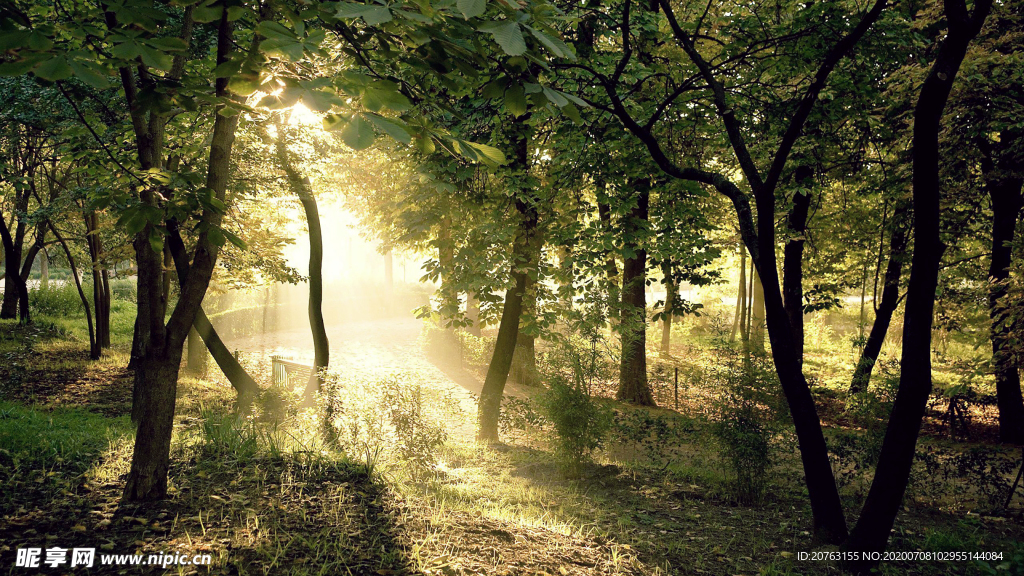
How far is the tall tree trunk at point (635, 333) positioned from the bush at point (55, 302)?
1920 cm

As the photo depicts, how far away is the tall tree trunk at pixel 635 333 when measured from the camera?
10123 mm

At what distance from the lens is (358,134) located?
1.58 meters

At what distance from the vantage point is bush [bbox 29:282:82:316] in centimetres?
1894

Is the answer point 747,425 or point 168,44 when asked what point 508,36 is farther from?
point 747,425

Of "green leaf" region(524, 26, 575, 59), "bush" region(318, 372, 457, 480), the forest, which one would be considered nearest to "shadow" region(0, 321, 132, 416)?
the forest

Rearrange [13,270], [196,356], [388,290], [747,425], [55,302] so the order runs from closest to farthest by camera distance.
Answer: [747,425] → [13,270] → [196,356] → [55,302] → [388,290]

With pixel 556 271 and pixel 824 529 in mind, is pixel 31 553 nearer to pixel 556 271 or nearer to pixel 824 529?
pixel 824 529

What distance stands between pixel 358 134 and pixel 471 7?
516 millimetres

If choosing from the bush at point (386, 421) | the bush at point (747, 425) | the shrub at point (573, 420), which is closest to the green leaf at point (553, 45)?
the bush at point (386, 421)

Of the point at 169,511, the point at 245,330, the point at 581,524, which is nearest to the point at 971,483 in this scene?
the point at 581,524

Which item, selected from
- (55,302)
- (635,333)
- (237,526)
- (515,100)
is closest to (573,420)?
(237,526)

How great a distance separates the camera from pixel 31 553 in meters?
2.71

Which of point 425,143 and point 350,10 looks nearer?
point 350,10

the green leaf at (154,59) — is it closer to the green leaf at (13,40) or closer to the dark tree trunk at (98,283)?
the green leaf at (13,40)
